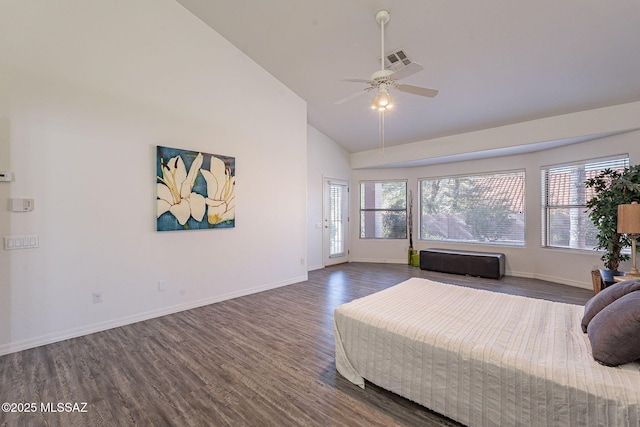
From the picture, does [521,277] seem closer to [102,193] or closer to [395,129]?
[395,129]

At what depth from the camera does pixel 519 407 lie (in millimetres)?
1481

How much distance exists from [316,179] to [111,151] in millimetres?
3951

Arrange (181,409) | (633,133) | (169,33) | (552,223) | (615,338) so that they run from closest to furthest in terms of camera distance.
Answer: (615,338) → (181,409) → (169,33) → (633,133) → (552,223)

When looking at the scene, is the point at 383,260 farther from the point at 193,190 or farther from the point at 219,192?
the point at 193,190

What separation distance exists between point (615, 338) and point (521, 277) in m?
4.86

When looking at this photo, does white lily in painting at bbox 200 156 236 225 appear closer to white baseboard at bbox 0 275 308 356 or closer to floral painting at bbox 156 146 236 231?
floral painting at bbox 156 146 236 231

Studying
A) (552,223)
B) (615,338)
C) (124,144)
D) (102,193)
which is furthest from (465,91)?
(102,193)

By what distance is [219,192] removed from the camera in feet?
13.5

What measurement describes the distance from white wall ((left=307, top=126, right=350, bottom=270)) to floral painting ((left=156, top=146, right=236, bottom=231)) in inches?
88.9

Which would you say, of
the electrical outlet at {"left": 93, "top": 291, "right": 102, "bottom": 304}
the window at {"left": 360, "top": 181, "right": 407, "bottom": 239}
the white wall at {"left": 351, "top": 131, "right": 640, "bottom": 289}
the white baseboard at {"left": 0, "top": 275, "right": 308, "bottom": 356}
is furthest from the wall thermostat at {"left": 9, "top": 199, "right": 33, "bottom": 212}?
the window at {"left": 360, "top": 181, "right": 407, "bottom": 239}

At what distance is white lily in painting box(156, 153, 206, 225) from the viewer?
3559 mm

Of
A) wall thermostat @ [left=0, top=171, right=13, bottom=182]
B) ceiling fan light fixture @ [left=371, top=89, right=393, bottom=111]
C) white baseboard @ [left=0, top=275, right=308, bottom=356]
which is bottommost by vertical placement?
white baseboard @ [left=0, top=275, right=308, bottom=356]

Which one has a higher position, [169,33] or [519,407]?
[169,33]

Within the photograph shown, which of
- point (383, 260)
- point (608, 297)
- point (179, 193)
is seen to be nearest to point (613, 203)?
point (608, 297)
